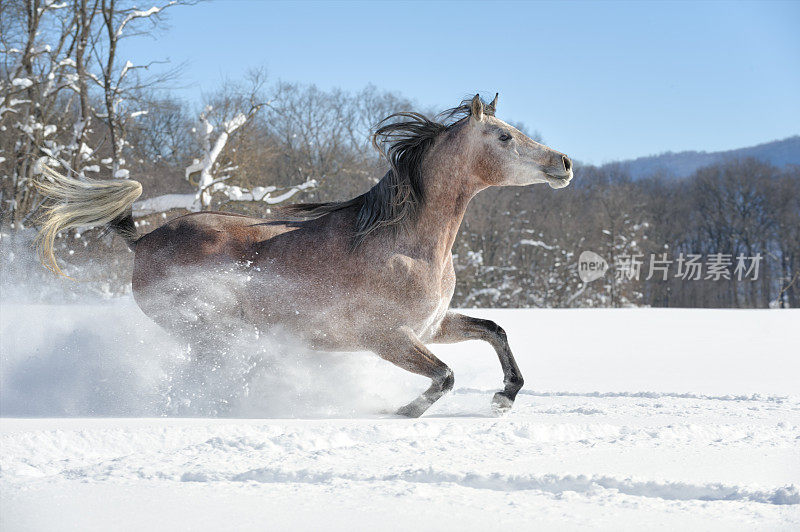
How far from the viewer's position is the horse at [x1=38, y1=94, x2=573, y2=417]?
13.2ft

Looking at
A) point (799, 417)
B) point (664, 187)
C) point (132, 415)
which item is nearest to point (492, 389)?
point (799, 417)

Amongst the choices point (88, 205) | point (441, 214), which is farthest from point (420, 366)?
point (88, 205)

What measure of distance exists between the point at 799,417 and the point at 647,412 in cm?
77

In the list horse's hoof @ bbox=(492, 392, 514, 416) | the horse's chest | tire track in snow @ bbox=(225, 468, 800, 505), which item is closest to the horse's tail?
the horse's chest

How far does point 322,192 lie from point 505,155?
18.6m

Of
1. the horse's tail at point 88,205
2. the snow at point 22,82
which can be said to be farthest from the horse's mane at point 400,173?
the snow at point 22,82

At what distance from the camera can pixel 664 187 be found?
138 ft

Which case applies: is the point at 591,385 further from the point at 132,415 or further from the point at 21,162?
the point at 21,162

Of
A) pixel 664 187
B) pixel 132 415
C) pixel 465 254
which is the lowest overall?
pixel 132 415

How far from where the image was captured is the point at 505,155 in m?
4.07

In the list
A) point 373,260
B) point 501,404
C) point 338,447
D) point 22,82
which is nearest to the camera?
point 338,447

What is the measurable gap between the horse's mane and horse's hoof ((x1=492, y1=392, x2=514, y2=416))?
1.13 meters

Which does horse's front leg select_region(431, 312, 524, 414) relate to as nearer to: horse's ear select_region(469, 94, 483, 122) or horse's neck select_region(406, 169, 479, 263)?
horse's neck select_region(406, 169, 479, 263)
